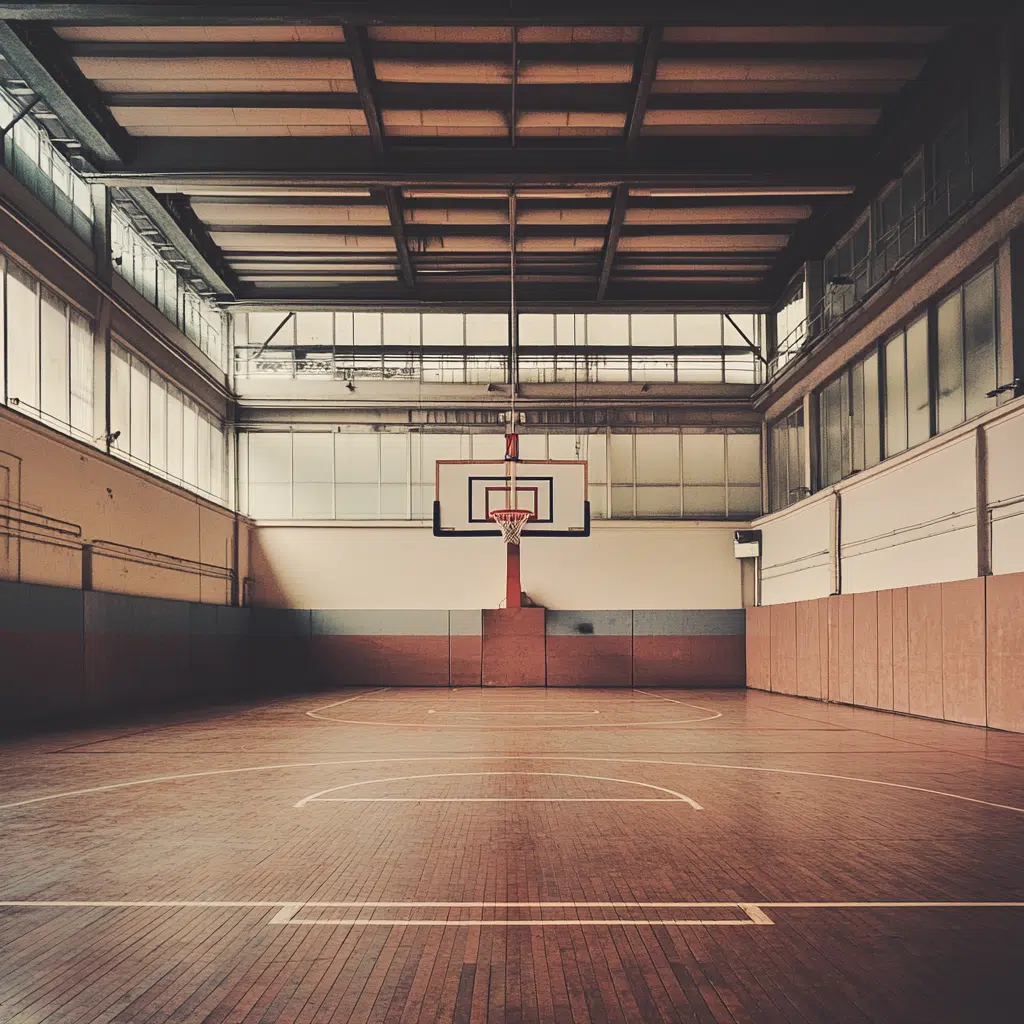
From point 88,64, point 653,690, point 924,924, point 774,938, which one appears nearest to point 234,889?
point 774,938

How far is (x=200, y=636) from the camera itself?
86.5 feet

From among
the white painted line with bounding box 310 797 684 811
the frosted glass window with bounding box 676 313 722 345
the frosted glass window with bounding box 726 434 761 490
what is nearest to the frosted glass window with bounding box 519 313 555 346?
the frosted glass window with bounding box 676 313 722 345

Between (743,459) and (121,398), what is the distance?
17893 mm

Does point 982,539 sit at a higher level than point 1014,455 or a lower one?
lower

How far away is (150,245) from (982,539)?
63.6 ft

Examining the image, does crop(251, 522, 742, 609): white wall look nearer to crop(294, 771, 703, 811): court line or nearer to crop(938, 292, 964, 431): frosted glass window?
crop(938, 292, 964, 431): frosted glass window

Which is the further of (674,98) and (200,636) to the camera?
(200,636)

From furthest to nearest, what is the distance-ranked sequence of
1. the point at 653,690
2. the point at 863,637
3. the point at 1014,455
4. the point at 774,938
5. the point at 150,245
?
the point at 653,690 < the point at 150,245 < the point at 863,637 < the point at 1014,455 < the point at 774,938

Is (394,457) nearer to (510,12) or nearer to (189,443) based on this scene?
(189,443)

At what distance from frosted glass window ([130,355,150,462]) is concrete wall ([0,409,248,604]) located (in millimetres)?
923

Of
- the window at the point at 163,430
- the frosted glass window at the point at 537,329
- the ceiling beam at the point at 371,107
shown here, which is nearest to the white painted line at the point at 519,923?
the ceiling beam at the point at 371,107

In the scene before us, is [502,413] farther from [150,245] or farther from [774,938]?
[774,938]

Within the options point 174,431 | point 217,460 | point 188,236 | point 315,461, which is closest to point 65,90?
Result: point 188,236

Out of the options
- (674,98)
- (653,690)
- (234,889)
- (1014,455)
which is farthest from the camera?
(653,690)
